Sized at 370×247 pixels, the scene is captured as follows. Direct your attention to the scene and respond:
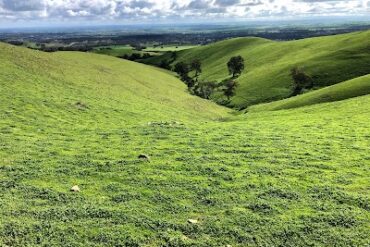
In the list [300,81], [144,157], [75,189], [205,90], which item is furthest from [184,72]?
[75,189]

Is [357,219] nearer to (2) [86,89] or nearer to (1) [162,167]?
(1) [162,167]

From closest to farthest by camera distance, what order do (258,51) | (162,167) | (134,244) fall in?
(134,244) < (162,167) < (258,51)

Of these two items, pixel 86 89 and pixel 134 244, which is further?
pixel 86 89

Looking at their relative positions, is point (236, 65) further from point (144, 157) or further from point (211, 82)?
point (144, 157)

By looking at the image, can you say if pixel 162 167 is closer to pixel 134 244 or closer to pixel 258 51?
pixel 134 244

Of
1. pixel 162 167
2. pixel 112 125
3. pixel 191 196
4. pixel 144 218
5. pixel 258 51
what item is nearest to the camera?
pixel 144 218

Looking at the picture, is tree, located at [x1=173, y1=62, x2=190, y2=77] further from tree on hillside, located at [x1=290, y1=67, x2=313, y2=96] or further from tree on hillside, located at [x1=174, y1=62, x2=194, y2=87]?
tree on hillside, located at [x1=290, y1=67, x2=313, y2=96]

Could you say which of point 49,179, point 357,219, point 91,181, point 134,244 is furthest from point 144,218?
point 357,219

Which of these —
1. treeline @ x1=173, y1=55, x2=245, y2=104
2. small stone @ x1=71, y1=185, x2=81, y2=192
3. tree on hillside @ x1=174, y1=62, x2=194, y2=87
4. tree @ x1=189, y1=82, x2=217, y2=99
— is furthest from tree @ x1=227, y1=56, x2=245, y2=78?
small stone @ x1=71, y1=185, x2=81, y2=192

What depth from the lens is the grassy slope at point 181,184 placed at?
1711cm

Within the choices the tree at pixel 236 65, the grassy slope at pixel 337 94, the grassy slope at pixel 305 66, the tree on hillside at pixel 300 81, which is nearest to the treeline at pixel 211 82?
the tree at pixel 236 65

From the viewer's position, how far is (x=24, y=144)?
1149 inches

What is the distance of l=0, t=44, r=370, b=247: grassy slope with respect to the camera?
1711cm

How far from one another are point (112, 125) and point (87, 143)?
34.5ft
